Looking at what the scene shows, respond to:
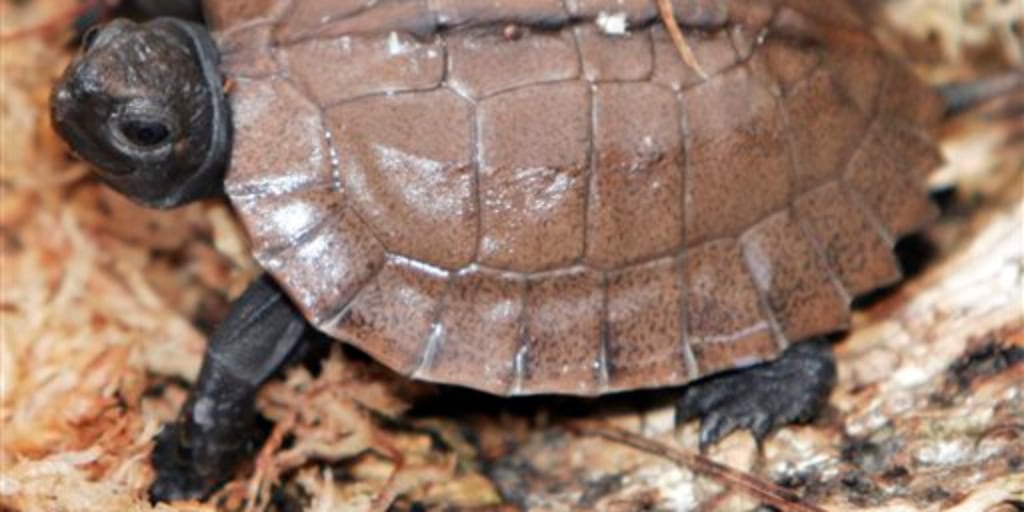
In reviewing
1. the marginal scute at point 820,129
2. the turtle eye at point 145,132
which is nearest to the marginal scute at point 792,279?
the marginal scute at point 820,129

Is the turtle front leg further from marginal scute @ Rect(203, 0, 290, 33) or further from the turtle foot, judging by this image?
marginal scute @ Rect(203, 0, 290, 33)

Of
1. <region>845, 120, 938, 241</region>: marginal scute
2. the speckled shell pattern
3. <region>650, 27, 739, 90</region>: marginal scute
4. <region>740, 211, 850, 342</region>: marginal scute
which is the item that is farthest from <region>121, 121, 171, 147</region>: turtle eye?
<region>845, 120, 938, 241</region>: marginal scute

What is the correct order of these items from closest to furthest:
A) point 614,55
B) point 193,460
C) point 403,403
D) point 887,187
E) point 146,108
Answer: point 146,108 < point 614,55 < point 193,460 < point 403,403 < point 887,187

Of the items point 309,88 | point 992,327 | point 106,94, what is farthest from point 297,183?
point 992,327

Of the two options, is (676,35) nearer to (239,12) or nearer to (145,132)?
(239,12)

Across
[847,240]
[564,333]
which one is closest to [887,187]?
[847,240]

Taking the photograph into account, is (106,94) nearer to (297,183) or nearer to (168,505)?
(297,183)
